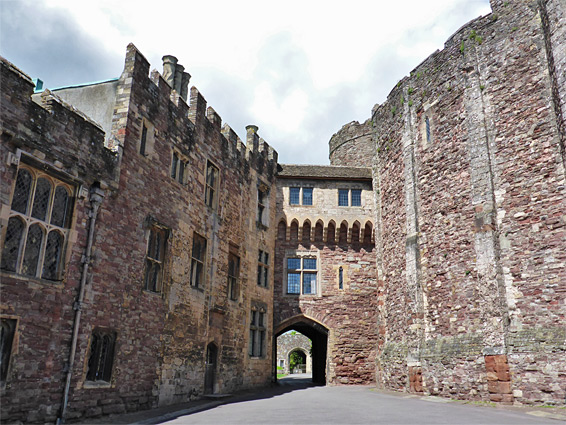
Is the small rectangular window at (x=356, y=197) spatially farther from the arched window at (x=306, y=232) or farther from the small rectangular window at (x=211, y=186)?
the small rectangular window at (x=211, y=186)

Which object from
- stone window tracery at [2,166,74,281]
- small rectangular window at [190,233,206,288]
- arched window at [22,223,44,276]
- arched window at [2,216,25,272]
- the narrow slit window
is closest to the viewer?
arched window at [2,216,25,272]

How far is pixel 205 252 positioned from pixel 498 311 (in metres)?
8.47

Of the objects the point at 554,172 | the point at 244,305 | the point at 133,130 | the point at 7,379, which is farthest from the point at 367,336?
the point at 7,379

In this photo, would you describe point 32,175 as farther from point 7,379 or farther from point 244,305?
point 244,305

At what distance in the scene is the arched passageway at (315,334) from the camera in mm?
19641

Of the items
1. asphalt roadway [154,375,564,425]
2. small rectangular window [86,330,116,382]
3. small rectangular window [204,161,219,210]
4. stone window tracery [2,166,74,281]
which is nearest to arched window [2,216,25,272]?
stone window tracery [2,166,74,281]

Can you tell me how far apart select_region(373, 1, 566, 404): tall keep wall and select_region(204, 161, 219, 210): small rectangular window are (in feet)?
21.4

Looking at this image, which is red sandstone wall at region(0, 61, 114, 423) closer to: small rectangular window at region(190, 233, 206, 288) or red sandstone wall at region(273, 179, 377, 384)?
small rectangular window at region(190, 233, 206, 288)

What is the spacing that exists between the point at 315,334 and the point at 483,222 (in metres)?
12.4

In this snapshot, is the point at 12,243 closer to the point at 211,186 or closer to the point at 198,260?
the point at 198,260

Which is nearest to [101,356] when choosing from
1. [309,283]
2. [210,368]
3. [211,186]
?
[210,368]

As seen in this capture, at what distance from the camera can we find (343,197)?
2069cm

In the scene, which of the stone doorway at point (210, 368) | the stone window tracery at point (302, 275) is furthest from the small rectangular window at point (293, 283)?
the stone doorway at point (210, 368)

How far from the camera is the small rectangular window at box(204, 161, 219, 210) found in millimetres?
15570
